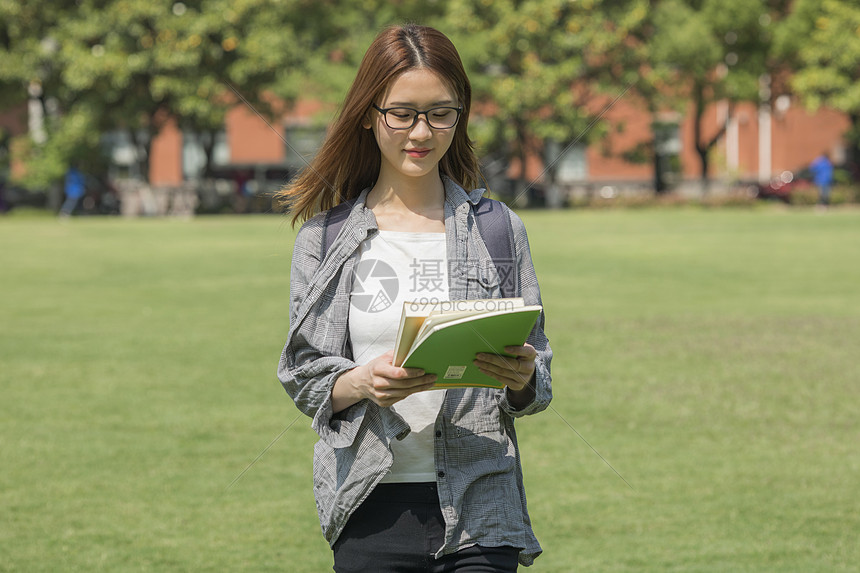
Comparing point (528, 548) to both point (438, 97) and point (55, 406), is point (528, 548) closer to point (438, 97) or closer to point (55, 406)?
point (438, 97)

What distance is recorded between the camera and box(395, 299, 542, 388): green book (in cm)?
240

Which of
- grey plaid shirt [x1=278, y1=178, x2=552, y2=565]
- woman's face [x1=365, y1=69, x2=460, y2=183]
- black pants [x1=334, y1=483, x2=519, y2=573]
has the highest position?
woman's face [x1=365, y1=69, x2=460, y2=183]

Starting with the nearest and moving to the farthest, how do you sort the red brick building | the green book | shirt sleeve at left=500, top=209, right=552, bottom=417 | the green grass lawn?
the green book, shirt sleeve at left=500, top=209, right=552, bottom=417, the green grass lawn, the red brick building

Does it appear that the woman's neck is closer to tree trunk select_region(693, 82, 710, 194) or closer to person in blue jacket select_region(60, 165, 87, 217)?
person in blue jacket select_region(60, 165, 87, 217)

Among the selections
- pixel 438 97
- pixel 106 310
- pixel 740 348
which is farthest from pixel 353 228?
pixel 106 310

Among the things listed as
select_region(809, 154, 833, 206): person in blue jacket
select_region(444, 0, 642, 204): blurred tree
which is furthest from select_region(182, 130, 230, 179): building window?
select_region(809, 154, 833, 206): person in blue jacket

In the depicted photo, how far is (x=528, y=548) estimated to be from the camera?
2.88 m

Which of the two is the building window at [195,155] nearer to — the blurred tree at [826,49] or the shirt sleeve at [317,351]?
the blurred tree at [826,49]

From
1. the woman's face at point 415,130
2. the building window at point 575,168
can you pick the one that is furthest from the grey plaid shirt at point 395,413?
the building window at point 575,168

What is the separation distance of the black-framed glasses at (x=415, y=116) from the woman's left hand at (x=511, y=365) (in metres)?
0.56

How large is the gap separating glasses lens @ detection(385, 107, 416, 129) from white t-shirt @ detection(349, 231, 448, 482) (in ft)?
0.83

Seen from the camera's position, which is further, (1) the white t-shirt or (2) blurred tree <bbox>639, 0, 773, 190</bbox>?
(2) blurred tree <bbox>639, 0, 773, 190</bbox>

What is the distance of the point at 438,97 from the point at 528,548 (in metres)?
1.08

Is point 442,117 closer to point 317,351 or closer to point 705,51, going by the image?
point 317,351
